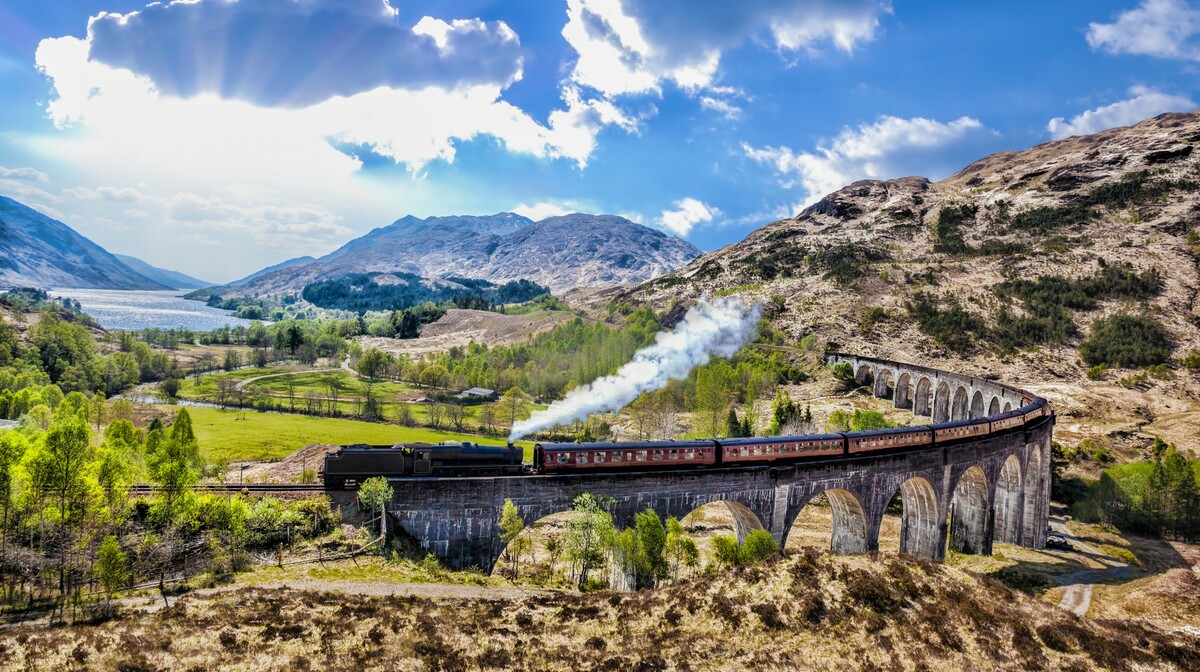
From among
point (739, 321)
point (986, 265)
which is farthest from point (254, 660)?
point (986, 265)

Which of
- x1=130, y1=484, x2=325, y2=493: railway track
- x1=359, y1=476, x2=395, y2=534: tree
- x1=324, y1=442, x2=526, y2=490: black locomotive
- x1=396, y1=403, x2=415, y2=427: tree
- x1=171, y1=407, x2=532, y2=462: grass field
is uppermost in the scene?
x1=324, y1=442, x2=526, y2=490: black locomotive

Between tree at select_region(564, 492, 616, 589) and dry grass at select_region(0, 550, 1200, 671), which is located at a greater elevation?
tree at select_region(564, 492, 616, 589)

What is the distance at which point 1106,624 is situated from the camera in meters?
26.5

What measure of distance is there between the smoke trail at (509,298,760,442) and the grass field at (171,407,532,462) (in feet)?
36.8

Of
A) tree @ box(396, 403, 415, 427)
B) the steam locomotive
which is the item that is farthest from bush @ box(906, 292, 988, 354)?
the steam locomotive

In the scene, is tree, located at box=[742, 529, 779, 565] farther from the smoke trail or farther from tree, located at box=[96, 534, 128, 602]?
tree, located at box=[96, 534, 128, 602]

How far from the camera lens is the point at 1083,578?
42.7 meters

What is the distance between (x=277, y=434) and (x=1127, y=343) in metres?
149

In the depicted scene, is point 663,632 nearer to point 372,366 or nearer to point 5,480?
point 5,480

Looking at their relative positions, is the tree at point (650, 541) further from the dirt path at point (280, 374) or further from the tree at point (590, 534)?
Answer: the dirt path at point (280, 374)

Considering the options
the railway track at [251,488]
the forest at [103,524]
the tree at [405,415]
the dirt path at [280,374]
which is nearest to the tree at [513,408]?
the tree at [405,415]

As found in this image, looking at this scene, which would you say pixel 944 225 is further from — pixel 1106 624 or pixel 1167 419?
pixel 1106 624

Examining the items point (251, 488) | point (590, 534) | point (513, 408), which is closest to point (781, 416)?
point (513, 408)

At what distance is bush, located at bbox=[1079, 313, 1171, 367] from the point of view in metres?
108
